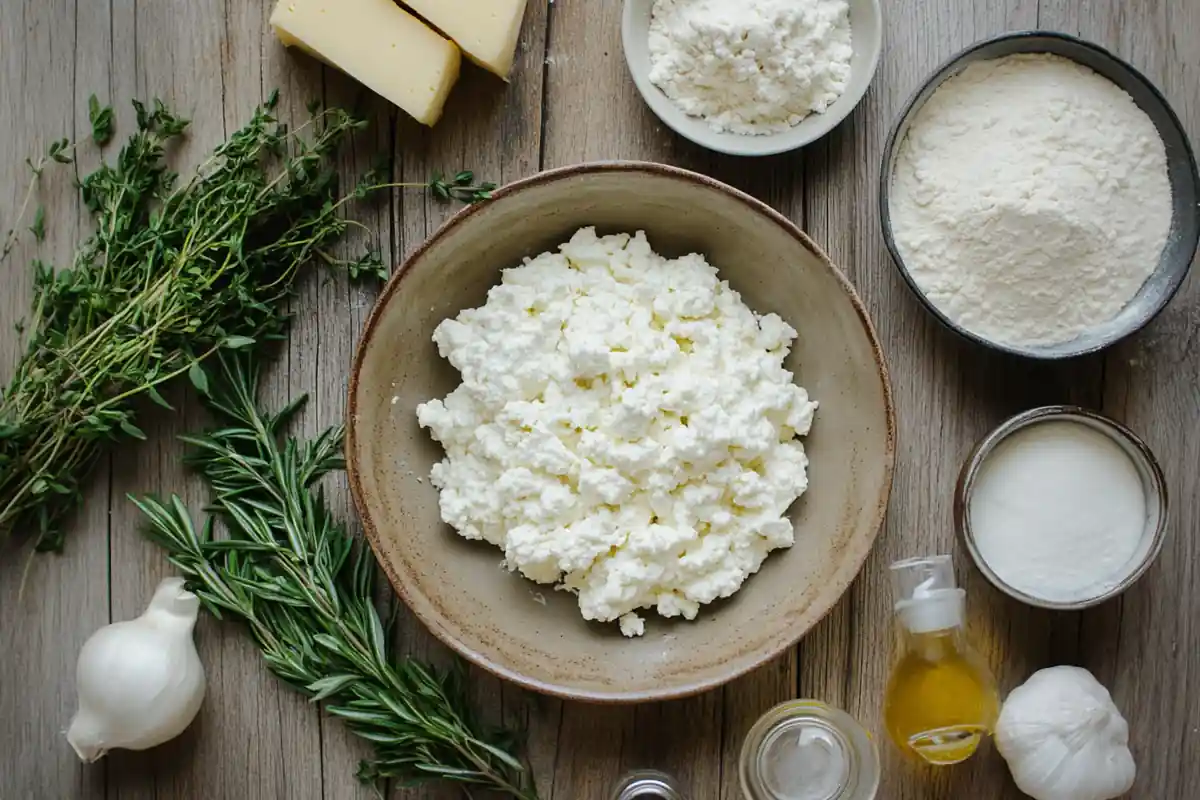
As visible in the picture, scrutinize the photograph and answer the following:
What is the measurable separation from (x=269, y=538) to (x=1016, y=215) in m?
1.14

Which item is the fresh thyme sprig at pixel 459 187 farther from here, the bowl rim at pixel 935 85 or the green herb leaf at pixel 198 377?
the bowl rim at pixel 935 85

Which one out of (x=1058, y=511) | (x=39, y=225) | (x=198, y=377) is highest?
(x=39, y=225)

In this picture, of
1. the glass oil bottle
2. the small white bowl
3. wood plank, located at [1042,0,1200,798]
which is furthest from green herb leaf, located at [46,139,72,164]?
wood plank, located at [1042,0,1200,798]

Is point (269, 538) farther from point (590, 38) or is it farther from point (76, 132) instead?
point (590, 38)

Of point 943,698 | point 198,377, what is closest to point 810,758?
point 943,698

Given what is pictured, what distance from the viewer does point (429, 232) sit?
158cm

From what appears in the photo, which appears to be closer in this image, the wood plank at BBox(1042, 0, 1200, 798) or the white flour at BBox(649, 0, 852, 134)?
the white flour at BBox(649, 0, 852, 134)

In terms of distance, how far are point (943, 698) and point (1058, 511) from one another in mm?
315

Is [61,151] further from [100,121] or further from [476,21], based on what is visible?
[476,21]

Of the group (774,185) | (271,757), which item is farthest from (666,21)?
(271,757)

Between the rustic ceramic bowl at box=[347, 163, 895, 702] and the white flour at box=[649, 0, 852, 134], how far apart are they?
0.53 ft

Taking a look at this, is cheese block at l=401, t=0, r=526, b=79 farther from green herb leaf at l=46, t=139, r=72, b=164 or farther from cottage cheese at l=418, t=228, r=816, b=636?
green herb leaf at l=46, t=139, r=72, b=164

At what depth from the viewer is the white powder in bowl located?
1.49 meters

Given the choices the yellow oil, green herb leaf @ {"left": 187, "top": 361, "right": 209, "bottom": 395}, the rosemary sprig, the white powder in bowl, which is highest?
the rosemary sprig
